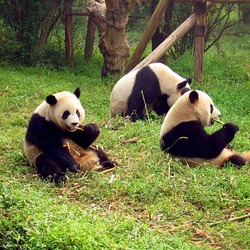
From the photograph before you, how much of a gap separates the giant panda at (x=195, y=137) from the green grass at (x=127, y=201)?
143 mm

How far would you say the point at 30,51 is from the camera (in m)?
12.2

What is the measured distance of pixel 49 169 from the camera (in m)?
5.20

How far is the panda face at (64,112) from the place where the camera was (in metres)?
5.38

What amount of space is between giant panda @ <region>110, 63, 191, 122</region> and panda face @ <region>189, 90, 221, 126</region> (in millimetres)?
1629

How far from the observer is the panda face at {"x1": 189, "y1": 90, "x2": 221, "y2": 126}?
5.68 metres

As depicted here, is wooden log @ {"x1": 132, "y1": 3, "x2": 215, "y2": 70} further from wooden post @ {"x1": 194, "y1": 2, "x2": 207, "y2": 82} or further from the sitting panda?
the sitting panda

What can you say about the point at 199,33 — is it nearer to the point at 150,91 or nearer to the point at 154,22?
the point at 154,22

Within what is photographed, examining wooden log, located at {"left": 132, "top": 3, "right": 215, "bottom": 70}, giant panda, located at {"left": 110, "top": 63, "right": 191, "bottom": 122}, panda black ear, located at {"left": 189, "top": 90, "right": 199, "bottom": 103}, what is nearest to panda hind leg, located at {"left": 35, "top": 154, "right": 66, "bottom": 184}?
panda black ear, located at {"left": 189, "top": 90, "right": 199, "bottom": 103}

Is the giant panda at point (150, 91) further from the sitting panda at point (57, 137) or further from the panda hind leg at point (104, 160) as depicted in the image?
the sitting panda at point (57, 137)

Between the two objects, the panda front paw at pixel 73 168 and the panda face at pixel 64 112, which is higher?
the panda face at pixel 64 112

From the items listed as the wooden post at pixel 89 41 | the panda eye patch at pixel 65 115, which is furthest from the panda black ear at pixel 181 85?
the wooden post at pixel 89 41

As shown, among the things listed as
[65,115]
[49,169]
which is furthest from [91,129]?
[49,169]

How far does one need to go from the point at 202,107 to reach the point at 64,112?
1436mm

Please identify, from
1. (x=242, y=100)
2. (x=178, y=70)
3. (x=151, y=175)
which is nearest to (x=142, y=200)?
(x=151, y=175)
